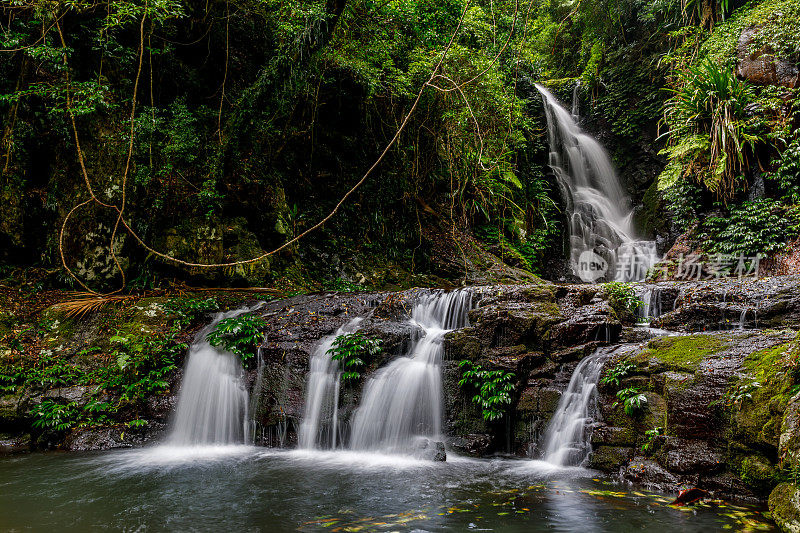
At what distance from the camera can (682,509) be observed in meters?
3.71

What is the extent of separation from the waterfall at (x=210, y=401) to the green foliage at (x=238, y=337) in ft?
0.41

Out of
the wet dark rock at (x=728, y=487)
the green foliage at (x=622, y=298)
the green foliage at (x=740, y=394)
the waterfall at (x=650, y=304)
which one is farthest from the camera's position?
the waterfall at (x=650, y=304)

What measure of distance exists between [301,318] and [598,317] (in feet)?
15.0

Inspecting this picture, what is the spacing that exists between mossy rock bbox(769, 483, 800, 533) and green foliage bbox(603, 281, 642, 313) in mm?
3420

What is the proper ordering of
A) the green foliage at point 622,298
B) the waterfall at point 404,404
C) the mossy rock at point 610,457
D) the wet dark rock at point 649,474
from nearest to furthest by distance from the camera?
the wet dark rock at point 649,474
the mossy rock at point 610,457
the waterfall at point 404,404
the green foliage at point 622,298

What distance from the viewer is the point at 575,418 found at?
5.25m

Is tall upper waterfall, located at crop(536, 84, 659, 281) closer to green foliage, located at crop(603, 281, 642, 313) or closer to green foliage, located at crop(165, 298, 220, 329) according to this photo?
green foliage, located at crop(603, 281, 642, 313)

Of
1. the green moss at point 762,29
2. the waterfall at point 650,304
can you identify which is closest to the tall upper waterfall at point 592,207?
the green moss at point 762,29

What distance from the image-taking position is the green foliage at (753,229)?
9505 millimetres

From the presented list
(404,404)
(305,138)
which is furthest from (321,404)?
(305,138)

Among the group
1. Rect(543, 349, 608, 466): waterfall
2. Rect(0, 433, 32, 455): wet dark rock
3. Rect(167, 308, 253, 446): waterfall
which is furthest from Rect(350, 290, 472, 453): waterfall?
Rect(0, 433, 32, 455): wet dark rock

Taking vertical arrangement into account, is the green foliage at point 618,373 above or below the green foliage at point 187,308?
below

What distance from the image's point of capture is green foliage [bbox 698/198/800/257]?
9.50 m

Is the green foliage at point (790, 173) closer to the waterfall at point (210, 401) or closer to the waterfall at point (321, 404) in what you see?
the waterfall at point (321, 404)
